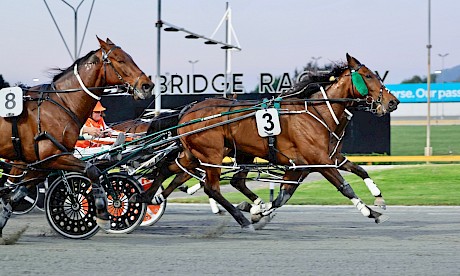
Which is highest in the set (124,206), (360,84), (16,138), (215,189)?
(360,84)

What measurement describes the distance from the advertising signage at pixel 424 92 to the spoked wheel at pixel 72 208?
6637cm

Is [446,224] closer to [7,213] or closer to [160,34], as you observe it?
[7,213]

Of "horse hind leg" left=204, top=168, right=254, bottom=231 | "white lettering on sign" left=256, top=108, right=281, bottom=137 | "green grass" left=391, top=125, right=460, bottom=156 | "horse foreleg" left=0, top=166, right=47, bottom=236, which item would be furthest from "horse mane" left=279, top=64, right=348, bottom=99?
"green grass" left=391, top=125, right=460, bottom=156

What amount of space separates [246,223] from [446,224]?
297 cm

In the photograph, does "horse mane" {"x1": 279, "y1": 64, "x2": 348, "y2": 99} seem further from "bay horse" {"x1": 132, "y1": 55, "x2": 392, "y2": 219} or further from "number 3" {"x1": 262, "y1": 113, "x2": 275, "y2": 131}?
"number 3" {"x1": 262, "y1": 113, "x2": 275, "y2": 131}

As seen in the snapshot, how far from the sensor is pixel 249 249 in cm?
905

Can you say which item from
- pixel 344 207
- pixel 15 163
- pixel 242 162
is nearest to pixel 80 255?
pixel 15 163

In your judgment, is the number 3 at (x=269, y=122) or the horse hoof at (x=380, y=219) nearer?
the horse hoof at (x=380, y=219)

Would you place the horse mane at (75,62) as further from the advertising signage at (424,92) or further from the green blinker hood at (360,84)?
the advertising signage at (424,92)

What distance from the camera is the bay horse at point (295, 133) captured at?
10664 mm

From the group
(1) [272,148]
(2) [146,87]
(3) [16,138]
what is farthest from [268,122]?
(3) [16,138]

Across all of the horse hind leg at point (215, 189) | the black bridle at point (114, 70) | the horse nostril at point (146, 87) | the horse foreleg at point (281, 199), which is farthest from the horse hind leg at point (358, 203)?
the black bridle at point (114, 70)

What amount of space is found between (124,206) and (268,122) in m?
2.03

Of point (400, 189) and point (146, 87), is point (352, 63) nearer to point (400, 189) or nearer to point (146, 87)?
point (146, 87)
